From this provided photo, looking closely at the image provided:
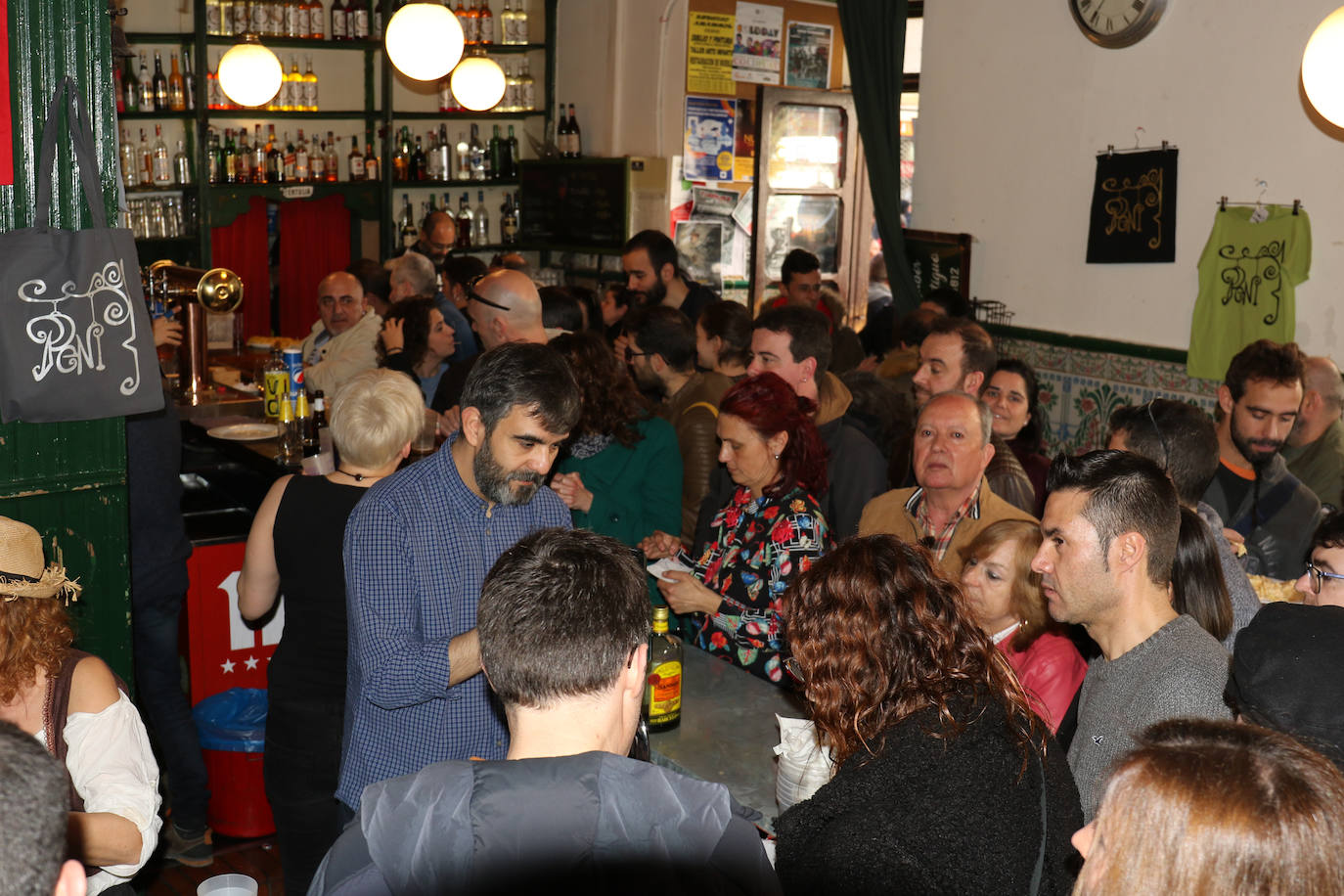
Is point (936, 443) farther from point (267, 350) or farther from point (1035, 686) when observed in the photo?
point (267, 350)

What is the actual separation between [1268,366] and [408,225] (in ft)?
23.2

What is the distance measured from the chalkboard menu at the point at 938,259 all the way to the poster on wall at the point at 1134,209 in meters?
0.75

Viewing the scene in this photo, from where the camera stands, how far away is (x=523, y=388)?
102 inches

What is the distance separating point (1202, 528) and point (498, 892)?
6.00 ft

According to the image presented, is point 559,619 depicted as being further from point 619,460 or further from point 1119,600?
point 619,460

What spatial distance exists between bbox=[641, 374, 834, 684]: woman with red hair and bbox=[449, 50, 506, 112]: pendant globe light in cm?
557

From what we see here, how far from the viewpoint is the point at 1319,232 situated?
4844 mm

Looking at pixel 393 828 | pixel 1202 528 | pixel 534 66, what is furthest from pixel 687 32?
pixel 393 828

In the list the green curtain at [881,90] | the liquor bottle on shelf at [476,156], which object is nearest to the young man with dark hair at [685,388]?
the green curtain at [881,90]

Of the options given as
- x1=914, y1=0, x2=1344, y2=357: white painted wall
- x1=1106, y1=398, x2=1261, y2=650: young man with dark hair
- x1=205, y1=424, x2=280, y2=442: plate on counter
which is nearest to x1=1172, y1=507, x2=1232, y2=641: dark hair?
x1=1106, y1=398, x2=1261, y2=650: young man with dark hair

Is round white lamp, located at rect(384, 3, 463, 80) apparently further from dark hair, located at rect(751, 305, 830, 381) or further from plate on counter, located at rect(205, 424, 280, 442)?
dark hair, located at rect(751, 305, 830, 381)

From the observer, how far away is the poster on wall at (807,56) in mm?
9023

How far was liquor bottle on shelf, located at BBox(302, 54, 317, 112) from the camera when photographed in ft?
29.6

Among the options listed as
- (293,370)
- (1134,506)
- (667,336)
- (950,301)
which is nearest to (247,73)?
Result: (293,370)
